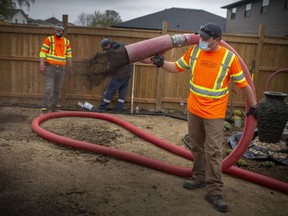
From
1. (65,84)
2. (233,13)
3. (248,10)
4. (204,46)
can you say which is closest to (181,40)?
(204,46)

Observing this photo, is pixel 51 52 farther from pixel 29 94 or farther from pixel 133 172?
pixel 133 172

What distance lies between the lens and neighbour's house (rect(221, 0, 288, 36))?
67.3 ft

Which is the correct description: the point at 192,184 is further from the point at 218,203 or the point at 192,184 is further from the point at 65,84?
the point at 65,84

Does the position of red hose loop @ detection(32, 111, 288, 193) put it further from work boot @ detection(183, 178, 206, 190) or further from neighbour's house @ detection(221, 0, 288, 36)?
neighbour's house @ detection(221, 0, 288, 36)

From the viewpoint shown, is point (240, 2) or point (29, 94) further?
point (240, 2)

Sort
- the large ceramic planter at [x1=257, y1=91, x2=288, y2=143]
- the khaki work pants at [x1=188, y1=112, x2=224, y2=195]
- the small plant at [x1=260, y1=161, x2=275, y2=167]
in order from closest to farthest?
the khaki work pants at [x1=188, y1=112, x2=224, y2=195] < the small plant at [x1=260, y1=161, x2=275, y2=167] < the large ceramic planter at [x1=257, y1=91, x2=288, y2=143]

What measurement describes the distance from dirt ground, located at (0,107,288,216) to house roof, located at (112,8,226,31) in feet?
80.2

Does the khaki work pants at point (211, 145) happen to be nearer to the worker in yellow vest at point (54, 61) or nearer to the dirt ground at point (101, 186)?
the dirt ground at point (101, 186)

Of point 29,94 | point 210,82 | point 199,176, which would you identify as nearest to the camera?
point 210,82

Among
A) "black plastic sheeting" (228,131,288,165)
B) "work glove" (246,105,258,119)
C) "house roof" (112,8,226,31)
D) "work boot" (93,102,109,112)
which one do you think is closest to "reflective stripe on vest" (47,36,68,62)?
"work boot" (93,102,109,112)

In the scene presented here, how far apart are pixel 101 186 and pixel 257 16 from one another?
24018 millimetres

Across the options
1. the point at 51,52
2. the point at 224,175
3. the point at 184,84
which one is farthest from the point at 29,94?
the point at 224,175

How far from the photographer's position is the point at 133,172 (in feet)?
15.8

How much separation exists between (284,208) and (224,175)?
1.10 m
